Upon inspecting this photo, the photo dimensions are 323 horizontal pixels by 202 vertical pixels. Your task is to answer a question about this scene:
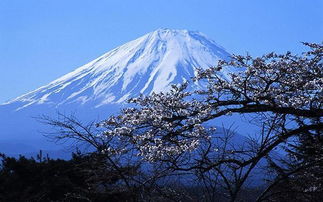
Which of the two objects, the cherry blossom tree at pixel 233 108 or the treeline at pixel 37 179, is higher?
the treeline at pixel 37 179

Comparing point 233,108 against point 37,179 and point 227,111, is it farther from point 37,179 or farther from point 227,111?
point 37,179

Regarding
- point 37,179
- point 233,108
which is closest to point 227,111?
point 233,108

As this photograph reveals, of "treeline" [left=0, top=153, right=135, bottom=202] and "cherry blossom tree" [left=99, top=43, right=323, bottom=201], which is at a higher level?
"treeline" [left=0, top=153, right=135, bottom=202]

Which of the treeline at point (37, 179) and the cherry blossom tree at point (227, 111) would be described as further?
the treeline at point (37, 179)

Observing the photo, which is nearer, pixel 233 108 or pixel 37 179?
pixel 233 108

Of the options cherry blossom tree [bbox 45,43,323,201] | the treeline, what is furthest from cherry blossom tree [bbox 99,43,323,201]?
the treeline

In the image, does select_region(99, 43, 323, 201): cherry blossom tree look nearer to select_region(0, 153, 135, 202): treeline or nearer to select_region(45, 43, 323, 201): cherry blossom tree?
select_region(45, 43, 323, 201): cherry blossom tree

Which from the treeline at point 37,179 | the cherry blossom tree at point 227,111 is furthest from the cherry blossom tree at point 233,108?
the treeline at point 37,179

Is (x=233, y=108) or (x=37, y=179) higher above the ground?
(x=37, y=179)

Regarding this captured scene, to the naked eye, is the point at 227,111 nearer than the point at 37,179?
Yes

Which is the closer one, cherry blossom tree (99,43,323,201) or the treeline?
cherry blossom tree (99,43,323,201)

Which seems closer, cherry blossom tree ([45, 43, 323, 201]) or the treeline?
cherry blossom tree ([45, 43, 323, 201])

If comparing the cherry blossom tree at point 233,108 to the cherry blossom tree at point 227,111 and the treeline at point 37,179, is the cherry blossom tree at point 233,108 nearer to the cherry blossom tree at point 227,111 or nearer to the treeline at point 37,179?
the cherry blossom tree at point 227,111

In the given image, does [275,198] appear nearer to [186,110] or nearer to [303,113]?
[303,113]
